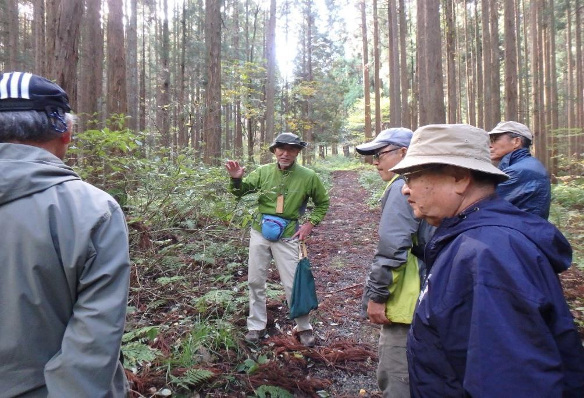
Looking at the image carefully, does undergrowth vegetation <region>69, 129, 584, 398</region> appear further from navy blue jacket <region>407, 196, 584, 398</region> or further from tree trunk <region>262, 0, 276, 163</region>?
tree trunk <region>262, 0, 276, 163</region>

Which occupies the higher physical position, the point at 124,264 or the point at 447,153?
the point at 447,153

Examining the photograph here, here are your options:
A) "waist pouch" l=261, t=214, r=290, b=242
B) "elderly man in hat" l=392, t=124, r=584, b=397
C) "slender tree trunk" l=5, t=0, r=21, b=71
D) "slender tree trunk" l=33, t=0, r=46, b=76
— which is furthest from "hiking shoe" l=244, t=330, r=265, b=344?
"slender tree trunk" l=5, t=0, r=21, b=71

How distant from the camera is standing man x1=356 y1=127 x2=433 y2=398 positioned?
2.61 m

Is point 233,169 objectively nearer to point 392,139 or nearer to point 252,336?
point 252,336

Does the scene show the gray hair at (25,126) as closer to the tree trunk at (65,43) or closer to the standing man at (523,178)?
the standing man at (523,178)

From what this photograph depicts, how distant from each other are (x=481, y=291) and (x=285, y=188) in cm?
370

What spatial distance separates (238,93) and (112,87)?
418 inches

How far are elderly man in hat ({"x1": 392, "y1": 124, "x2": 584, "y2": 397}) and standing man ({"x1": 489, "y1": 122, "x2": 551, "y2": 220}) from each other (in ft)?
8.98

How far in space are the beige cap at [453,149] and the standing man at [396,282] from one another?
1.04m

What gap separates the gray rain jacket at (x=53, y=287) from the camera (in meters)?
1.42

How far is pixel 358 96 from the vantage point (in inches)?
1932

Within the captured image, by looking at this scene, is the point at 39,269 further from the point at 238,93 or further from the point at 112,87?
the point at 238,93

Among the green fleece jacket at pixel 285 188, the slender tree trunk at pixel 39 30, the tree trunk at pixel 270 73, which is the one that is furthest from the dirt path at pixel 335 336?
the slender tree trunk at pixel 39 30

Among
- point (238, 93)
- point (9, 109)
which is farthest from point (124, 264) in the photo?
point (238, 93)
